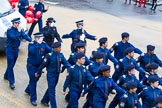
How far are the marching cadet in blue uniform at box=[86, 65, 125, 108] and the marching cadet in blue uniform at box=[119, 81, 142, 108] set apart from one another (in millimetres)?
182


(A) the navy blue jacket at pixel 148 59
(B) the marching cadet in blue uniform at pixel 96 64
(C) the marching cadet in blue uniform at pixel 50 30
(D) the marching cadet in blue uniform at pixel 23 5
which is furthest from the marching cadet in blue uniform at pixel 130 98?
(D) the marching cadet in blue uniform at pixel 23 5

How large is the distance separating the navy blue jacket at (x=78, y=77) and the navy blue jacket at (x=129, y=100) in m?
0.89

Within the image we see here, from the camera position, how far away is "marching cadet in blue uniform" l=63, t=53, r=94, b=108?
9023 millimetres

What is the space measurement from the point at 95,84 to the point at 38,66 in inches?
73.0

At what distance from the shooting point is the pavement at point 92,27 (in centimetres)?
1047

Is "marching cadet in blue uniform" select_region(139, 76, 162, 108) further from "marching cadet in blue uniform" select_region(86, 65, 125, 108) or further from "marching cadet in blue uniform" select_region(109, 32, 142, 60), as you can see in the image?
"marching cadet in blue uniform" select_region(109, 32, 142, 60)

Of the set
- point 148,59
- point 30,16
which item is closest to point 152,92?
point 148,59

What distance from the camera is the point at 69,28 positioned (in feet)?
55.3

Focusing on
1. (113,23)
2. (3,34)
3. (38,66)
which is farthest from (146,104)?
(113,23)

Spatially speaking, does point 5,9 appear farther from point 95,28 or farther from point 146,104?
point 146,104

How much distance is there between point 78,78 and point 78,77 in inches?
0.9

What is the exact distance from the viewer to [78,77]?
29.7 ft

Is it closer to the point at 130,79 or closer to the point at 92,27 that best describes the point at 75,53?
the point at 130,79

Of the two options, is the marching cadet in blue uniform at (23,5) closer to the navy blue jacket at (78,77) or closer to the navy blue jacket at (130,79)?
the navy blue jacket at (78,77)
